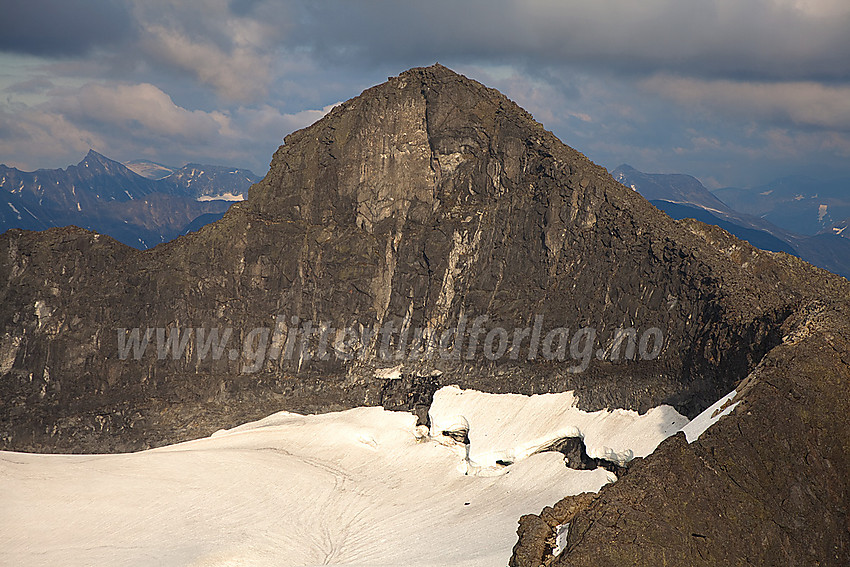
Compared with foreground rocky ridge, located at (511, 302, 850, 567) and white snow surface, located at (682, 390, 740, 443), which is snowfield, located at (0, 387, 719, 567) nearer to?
white snow surface, located at (682, 390, 740, 443)

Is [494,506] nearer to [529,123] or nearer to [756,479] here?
[756,479]

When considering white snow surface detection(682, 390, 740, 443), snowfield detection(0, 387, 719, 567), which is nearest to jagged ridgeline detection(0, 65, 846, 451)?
snowfield detection(0, 387, 719, 567)

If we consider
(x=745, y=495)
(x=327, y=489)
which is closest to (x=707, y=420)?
(x=745, y=495)

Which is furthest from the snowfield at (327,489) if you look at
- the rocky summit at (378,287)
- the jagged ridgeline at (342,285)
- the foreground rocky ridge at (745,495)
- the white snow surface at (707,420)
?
the foreground rocky ridge at (745,495)

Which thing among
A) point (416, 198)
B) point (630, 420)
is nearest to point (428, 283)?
point (416, 198)

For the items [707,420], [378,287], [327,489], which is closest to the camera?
[707,420]

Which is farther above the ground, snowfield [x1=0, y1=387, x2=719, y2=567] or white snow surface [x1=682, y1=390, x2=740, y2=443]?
white snow surface [x1=682, y1=390, x2=740, y2=443]

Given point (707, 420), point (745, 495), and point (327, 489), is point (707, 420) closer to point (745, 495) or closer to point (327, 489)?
point (745, 495)
